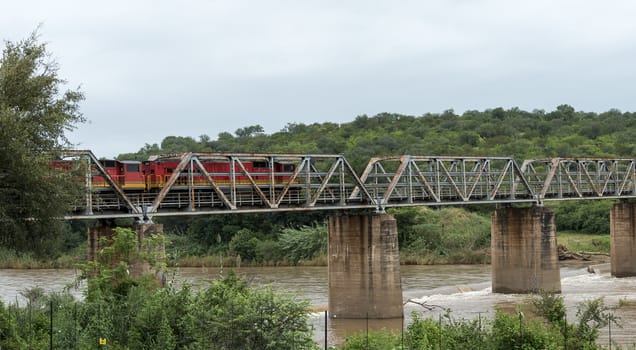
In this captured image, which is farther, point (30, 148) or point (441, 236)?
point (441, 236)

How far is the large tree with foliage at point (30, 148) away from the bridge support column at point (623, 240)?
58.6 meters

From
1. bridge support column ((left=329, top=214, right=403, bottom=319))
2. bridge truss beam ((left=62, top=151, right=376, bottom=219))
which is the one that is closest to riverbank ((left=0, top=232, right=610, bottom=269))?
bridge truss beam ((left=62, top=151, right=376, bottom=219))

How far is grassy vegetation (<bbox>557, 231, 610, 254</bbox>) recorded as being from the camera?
10356 cm

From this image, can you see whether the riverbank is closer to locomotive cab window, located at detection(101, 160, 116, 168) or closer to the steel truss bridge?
the steel truss bridge

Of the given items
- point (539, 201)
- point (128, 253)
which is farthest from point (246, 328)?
point (539, 201)

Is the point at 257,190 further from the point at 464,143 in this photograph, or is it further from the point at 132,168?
the point at 464,143

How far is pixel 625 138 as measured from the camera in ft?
528

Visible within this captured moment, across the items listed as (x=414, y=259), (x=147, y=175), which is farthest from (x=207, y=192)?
(x=414, y=259)

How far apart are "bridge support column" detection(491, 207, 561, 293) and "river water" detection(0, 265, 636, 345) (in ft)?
4.89

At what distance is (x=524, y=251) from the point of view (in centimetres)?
6488

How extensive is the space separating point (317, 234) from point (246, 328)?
3074 inches

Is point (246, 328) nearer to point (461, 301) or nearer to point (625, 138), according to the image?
point (461, 301)

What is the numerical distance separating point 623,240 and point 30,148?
62.6 meters

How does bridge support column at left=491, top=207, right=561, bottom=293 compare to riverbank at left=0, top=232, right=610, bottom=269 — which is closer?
bridge support column at left=491, top=207, right=561, bottom=293
